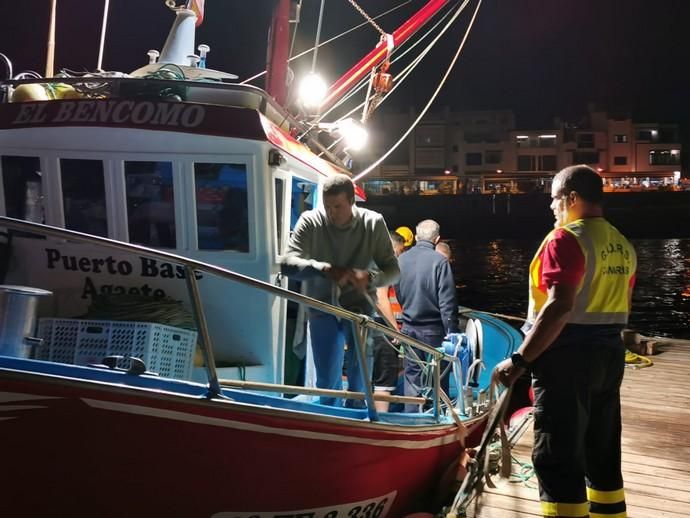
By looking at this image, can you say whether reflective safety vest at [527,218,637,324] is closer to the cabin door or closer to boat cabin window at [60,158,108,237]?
the cabin door

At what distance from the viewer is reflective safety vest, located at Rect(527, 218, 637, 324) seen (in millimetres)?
2980

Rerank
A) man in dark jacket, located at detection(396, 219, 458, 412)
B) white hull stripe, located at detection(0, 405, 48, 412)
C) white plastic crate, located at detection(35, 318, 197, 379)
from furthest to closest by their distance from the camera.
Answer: man in dark jacket, located at detection(396, 219, 458, 412)
white plastic crate, located at detection(35, 318, 197, 379)
white hull stripe, located at detection(0, 405, 48, 412)

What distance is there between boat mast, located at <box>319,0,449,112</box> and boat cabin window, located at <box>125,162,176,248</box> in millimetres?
4745

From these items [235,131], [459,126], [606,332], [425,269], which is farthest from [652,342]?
[459,126]

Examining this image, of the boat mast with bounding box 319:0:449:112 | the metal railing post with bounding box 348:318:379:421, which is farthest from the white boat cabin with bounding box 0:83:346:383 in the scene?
the boat mast with bounding box 319:0:449:112

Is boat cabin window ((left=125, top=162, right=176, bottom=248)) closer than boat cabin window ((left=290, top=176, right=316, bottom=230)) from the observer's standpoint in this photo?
Yes

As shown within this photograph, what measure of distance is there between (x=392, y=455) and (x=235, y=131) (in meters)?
2.43

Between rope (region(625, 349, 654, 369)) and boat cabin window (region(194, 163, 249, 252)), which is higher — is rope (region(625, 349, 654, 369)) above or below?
below

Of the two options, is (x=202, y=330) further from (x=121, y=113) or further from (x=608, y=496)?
(x=608, y=496)

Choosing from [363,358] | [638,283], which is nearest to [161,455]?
[363,358]

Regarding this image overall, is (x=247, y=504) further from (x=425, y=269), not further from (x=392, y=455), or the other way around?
(x=425, y=269)

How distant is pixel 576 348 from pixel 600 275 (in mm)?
403

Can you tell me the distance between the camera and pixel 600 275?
9.91 ft

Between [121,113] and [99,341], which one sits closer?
[99,341]
